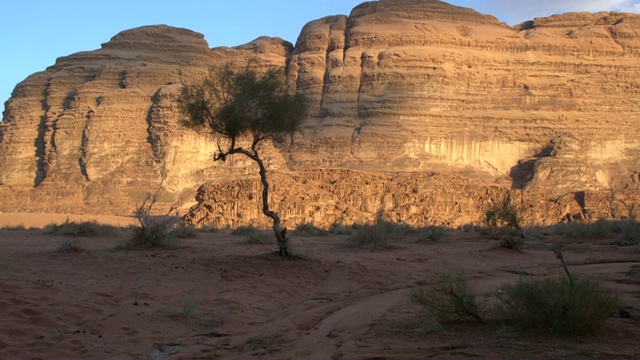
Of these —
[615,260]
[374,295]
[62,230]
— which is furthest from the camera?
[62,230]

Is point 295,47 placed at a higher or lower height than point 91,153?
higher

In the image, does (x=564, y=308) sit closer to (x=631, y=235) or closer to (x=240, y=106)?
(x=240, y=106)

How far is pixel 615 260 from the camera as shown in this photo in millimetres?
14352

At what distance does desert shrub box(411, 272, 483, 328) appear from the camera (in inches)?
267

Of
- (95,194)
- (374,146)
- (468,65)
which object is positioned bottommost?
(95,194)

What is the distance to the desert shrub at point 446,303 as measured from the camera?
679 centimetres

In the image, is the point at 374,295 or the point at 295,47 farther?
the point at 295,47

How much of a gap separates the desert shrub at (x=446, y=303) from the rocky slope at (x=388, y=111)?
40137 mm

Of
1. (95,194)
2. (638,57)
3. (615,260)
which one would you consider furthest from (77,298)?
(638,57)

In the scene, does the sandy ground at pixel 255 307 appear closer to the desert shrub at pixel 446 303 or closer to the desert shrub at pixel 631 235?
the desert shrub at pixel 446 303

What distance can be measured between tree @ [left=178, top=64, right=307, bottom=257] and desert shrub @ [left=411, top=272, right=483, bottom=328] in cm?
716

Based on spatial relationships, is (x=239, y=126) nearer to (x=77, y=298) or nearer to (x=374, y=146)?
(x=77, y=298)

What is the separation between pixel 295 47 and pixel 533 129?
26.5 m

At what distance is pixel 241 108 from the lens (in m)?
14.4
